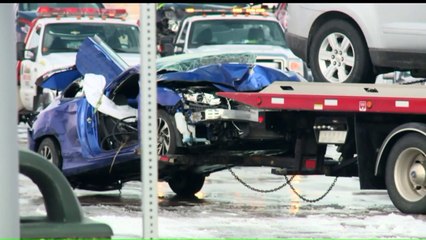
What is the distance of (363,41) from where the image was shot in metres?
12.2

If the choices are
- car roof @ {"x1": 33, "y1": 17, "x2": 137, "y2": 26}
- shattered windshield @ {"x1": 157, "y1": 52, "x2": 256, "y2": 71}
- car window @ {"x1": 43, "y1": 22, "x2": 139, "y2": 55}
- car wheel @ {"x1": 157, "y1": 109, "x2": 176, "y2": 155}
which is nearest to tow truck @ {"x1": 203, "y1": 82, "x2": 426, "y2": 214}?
car wheel @ {"x1": 157, "y1": 109, "x2": 176, "y2": 155}

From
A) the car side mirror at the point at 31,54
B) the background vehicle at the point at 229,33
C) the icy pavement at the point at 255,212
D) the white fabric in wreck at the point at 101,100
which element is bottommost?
the icy pavement at the point at 255,212

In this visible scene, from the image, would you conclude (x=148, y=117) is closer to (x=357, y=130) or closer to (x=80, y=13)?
(x=357, y=130)

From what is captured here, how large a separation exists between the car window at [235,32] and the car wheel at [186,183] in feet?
23.1

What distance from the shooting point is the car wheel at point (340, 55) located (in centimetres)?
1204

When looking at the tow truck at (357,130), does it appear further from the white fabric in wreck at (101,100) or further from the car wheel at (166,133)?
the white fabric in wreck at (101,100)

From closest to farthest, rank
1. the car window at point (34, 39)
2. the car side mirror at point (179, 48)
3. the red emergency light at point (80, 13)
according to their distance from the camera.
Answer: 1. the car side mirror at point (179, 48)
2. the car window at point (34, 39)
3. the red emergency light at point (80, 13)

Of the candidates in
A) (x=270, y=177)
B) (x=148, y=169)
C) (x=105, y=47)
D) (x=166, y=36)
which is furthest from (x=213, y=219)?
(x=166, y=36)

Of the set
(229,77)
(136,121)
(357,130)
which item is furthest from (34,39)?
(357,130)

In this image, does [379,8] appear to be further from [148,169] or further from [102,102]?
[148,169]

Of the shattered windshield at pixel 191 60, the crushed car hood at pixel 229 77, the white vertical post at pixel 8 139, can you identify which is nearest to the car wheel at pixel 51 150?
the shattered windshield at pixel 191 60

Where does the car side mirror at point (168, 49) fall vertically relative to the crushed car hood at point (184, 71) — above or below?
above

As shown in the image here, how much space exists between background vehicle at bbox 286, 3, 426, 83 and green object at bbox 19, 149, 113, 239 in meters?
7.02

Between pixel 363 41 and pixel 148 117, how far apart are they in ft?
23.9
